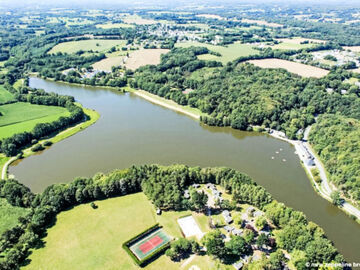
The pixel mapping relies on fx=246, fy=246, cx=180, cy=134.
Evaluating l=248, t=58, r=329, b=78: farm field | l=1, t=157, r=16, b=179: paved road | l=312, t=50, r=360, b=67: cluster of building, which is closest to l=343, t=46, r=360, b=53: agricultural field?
l=312, t=50, r=360, b=67: cluster of building

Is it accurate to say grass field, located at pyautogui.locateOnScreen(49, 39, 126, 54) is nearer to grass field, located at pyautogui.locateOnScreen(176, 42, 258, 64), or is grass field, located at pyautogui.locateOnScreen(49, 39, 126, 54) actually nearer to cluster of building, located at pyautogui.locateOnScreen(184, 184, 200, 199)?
grass field, located at pyautogui.locateOnScreen(176, 42, 258, 64)

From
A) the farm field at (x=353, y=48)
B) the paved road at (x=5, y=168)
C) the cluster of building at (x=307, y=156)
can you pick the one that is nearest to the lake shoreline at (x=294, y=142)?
the cluster of building at (x=307, y=156)

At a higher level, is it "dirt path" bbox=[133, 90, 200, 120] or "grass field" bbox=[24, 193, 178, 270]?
"dirt path" bbox=[133, 90, 200, 120]

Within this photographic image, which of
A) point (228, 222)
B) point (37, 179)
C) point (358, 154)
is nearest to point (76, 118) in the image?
point (37, 179)

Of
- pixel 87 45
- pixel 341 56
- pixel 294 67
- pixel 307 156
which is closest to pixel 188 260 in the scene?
pixel 307 156

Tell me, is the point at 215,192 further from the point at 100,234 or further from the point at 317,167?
the point at 317,167

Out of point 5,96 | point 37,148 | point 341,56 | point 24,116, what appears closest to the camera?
point 37,148
